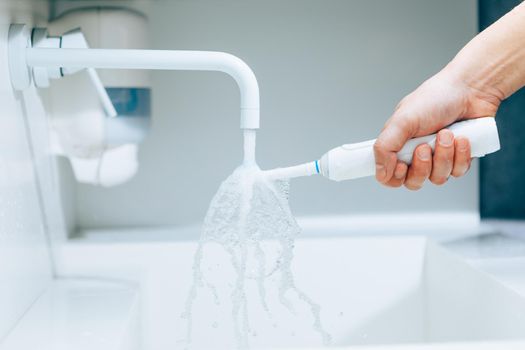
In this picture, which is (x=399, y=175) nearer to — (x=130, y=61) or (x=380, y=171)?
(x=380, y=171)

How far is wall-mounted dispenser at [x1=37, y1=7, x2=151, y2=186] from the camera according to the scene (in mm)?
932

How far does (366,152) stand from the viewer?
0.68 metres

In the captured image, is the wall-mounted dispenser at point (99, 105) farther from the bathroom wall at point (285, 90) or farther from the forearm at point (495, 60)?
the forearm at point (495, 60)

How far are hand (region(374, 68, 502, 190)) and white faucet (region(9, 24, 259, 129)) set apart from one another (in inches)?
6.1

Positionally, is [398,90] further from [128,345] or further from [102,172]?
[128,345]

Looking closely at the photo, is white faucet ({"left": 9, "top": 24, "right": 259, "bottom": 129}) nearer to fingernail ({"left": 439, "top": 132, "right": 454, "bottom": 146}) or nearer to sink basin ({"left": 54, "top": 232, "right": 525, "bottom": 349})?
fingernail ({"left": 439, "top": 132, "right": 454, "bottom": 146})

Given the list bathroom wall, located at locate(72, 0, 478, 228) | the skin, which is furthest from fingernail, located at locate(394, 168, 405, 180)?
bathroom wall, located at locate(72, 0, 478, 228)

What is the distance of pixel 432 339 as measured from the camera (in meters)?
0.94

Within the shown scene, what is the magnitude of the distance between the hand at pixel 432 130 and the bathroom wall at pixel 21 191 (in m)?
Answer: 0.41

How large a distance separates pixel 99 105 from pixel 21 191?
229 millimetres

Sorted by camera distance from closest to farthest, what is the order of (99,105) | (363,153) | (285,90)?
(363,153) → (99,105) → (285,90)

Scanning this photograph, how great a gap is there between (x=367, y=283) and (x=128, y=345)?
0.43 metres

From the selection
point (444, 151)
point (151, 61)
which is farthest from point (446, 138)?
point (151, 61)

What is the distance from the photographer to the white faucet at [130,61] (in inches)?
27.2
